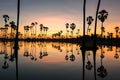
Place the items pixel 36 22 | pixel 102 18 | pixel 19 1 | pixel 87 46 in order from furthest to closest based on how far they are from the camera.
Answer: pixel 36 22
pixel 102 18
pixel 87 46
pixel 19 1

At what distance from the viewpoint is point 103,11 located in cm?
8425

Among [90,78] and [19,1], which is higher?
A: [19,1]

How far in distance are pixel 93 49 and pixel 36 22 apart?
13148 centimetres

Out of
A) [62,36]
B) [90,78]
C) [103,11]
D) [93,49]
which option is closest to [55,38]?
[62,36]

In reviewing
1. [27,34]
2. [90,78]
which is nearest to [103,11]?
[90,78]

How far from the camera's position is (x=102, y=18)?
82.3m

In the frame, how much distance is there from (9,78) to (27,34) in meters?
179

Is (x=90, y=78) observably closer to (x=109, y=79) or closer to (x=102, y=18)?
(x=109, y=79)

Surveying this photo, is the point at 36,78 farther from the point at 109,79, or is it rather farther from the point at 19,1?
the point at 19,1

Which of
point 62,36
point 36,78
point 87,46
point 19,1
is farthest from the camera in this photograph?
point 62,36

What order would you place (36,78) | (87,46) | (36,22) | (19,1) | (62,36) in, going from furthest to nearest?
(62,36), (36,22), (87,46), (19,1), (36,78)

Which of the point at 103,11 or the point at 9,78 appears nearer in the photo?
the point at 9,78

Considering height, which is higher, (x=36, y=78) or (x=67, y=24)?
(x=67, y=24)

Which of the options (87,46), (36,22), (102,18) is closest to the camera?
(87,46)
